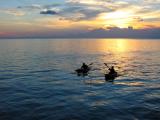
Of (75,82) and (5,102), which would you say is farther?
(75,82)

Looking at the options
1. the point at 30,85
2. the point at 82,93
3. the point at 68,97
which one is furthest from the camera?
the point at 30,85

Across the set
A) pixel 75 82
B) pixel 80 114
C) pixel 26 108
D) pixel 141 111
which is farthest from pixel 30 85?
pixel 141 111

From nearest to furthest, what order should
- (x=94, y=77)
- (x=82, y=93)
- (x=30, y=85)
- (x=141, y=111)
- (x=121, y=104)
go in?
1. (x=141, y=111)
2. (x=121, y=104)
3. (x=82, y=93)
4. (x=30, y=85)
5. (x=94, y=77)

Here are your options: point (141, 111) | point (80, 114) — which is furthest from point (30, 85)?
point (141, 111)

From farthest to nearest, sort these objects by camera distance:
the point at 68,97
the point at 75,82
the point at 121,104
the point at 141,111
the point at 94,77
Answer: the point at 94,77
the point at 75,82
the point at 68,97
the point at 121,104
the point at 141,111

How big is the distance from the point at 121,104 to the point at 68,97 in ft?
27.0

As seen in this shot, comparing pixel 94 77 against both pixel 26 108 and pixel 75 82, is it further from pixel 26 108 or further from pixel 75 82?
pixel 26 108

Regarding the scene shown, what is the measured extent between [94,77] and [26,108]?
26205mm

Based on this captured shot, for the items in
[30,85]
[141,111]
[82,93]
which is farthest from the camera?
[30,85]

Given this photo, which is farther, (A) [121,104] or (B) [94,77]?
(B) [94,77]

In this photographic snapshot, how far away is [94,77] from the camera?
185 feet

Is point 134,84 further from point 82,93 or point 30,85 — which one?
point 30,85

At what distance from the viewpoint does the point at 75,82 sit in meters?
50.3

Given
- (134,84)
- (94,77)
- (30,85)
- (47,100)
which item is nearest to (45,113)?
(47,100)
